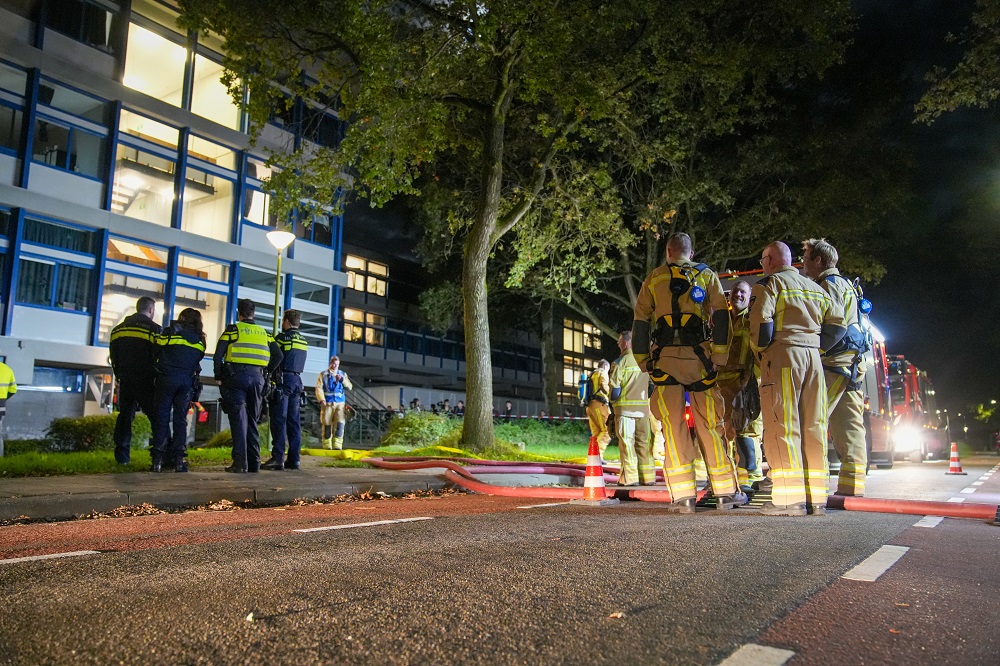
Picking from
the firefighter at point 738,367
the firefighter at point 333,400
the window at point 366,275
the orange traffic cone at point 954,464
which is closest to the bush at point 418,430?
the firefighter at point 333,400

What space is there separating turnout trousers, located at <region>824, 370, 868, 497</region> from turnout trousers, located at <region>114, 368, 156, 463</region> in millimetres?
7922

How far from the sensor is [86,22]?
2234 cm

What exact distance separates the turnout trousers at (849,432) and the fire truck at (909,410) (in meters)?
12.6

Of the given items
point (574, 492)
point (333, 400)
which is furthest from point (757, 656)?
point (333, 400)

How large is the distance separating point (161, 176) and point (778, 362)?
23336 millimetres

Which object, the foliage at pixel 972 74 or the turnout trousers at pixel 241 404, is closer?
the turnout trousers at pixel 241 404

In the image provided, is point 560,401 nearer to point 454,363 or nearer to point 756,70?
point 454,363

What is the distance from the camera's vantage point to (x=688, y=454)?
6328 millimetres

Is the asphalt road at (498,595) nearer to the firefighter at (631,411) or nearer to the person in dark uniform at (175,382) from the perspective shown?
the person in dark uniform at (175,382)

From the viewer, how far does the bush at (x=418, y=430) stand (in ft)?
58.1

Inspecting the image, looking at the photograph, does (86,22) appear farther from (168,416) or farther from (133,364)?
Answer: (168,416)

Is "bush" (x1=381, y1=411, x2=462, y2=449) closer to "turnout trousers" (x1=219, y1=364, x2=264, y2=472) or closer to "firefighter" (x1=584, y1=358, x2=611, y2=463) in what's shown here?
"firefighter" (x1=584, y1=358, x2=611, y2=463)

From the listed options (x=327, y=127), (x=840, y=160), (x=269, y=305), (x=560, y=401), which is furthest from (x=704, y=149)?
(x=560, y=401)

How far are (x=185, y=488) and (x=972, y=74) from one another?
15376mm
